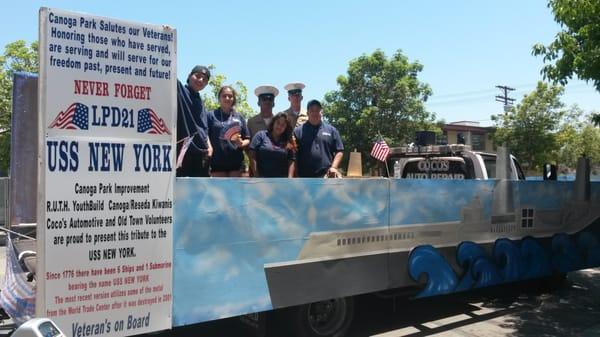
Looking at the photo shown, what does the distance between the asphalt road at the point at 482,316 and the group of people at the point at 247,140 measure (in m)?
1.73

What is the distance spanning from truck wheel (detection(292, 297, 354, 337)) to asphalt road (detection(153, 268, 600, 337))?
16.8 inches

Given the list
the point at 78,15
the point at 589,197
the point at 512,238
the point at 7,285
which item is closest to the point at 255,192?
the point at 78,15

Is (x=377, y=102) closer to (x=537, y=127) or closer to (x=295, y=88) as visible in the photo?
(x=537, y=127)

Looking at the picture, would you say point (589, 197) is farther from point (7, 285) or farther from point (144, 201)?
point (7, 285)

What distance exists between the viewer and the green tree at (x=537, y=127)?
111ft

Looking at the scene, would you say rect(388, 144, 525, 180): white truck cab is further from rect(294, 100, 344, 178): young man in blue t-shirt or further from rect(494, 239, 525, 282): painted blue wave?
rect(294, 100, 344, 178): young man in blue t-shirt

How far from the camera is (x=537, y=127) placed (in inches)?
1340

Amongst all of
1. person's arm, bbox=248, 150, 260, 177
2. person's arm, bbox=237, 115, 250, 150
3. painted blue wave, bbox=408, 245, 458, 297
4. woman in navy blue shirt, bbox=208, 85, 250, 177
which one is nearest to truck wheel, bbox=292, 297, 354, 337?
painted blue wave, bbox=408, 245, 458, 297

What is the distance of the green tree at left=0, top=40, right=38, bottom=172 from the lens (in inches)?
729

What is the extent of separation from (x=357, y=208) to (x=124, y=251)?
222cm

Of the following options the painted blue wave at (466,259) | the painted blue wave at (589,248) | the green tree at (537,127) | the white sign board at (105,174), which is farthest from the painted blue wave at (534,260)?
the green tree at (537,127)

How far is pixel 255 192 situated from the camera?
171 inches

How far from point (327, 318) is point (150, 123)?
8.72ft

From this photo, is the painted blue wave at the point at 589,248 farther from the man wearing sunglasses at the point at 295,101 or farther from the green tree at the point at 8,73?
the green tree at the point at 8,73
